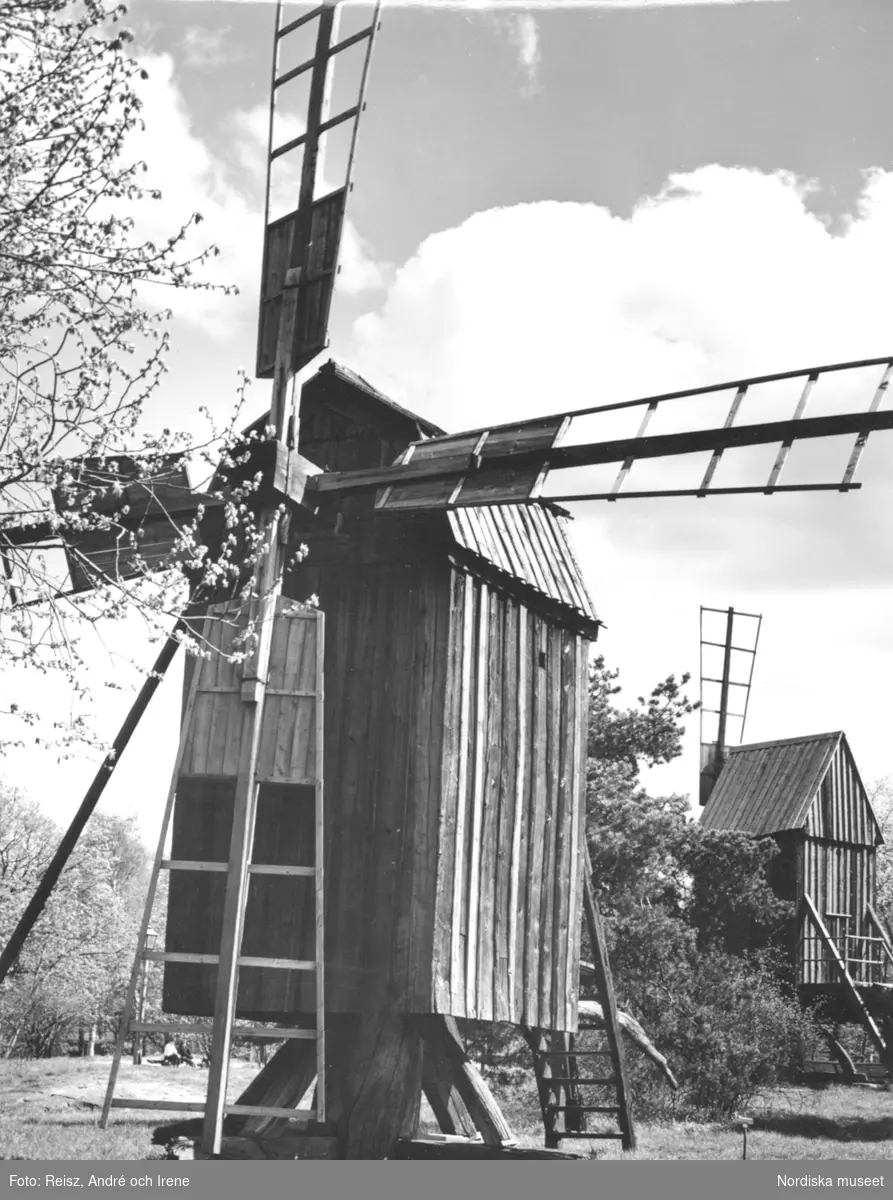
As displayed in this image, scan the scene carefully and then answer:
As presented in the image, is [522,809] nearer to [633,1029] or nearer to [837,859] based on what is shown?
[633,1029]

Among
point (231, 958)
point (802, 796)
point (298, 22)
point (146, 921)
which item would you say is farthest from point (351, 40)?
point (802, 796)

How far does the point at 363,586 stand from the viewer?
1109 cm

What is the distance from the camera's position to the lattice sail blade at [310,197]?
1088 centimetres

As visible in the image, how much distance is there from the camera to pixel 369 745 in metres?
10.7

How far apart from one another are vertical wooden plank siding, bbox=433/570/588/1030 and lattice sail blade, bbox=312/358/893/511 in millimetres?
1080

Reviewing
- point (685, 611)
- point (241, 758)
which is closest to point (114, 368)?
point (241, 758)

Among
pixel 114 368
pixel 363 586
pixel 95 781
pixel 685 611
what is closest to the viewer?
pixel 114 368

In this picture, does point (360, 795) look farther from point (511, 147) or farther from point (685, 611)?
point (685, 611)

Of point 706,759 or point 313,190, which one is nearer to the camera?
point 313,190

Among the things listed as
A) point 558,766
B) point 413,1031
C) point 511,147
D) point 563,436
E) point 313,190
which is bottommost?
point 413,1031

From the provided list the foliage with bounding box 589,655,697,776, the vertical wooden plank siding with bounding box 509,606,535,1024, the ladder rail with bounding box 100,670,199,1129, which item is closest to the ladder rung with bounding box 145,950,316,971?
the ladder rail with bounding box 100,670,199,1129

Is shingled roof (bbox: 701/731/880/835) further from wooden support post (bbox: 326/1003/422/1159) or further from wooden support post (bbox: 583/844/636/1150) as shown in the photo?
wooden support post (bbox: 326/1003/422/1159)

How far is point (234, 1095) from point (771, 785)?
1394 cm
